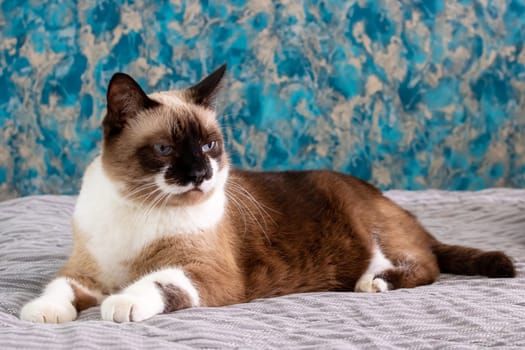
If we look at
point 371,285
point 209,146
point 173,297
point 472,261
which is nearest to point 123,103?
point 209,146

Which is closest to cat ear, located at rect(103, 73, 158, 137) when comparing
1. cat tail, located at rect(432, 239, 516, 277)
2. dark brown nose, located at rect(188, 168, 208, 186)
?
dark brown nose, located at rect(188, 168, 208, 186)

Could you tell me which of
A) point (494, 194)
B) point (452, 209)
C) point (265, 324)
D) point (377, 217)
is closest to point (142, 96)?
point (265, 324)

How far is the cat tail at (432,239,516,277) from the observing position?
2066 mm

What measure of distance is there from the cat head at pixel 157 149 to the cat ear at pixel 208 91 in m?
0.07

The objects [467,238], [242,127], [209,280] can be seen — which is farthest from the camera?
[242,127]

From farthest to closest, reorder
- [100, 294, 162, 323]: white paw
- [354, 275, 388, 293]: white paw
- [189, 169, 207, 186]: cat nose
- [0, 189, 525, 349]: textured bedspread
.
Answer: [354, 275, 388, 293]: white paw < [189, 169, 207, 186]: cat nose < [100, 294, 162, 323]: white paw < [0, 189, 525, 349]: textured bedspread

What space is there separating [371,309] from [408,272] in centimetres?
42

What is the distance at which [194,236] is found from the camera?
187cm

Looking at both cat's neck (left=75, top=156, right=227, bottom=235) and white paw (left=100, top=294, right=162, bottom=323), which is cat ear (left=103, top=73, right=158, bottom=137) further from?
white paw (left=100, top=294, right=162, bottom=323)

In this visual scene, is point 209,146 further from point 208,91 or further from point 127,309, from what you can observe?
point 127,309

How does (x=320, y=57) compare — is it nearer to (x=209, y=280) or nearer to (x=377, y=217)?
(x=377, y=217)

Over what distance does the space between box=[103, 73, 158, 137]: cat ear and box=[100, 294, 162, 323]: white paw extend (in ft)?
1.51

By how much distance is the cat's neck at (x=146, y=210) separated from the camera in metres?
1.85

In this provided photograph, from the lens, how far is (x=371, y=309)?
169 cm
